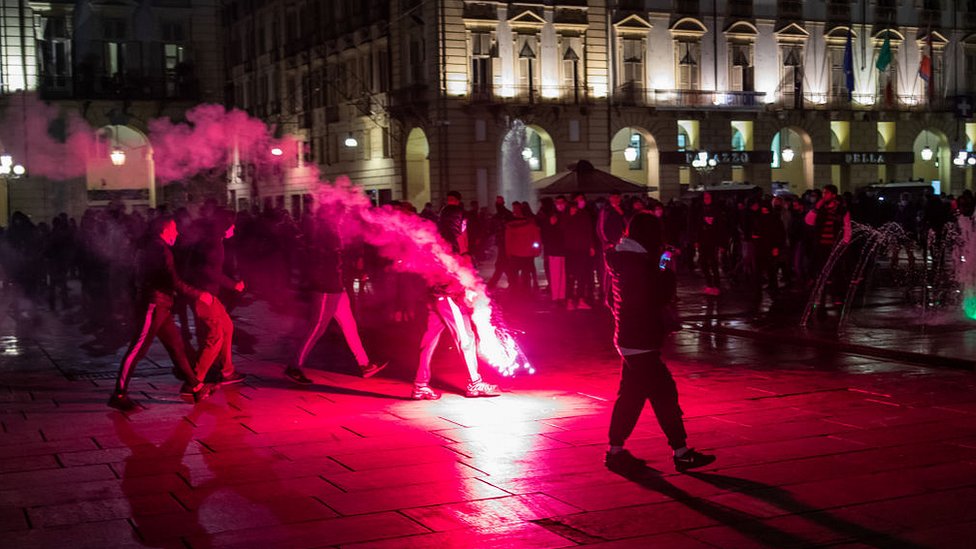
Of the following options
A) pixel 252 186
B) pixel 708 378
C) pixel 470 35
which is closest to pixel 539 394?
pixel 708 378

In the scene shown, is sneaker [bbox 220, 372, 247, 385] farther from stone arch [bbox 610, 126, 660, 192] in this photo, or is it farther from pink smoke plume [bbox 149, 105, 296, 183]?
stone arch [bbox 610, 126, 660, 192]

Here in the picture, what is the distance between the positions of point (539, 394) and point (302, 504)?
13.0 feet

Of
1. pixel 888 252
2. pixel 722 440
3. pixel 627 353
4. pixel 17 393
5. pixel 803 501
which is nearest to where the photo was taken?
pixel 803 501

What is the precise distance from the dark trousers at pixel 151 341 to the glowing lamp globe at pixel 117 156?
21.9 m

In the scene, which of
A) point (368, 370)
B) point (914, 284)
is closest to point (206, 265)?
point (368, 370)

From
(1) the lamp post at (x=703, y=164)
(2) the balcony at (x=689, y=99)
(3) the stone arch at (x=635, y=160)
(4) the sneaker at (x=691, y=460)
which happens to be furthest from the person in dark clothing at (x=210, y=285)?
(3) the stone arch at (x=635, y=160)

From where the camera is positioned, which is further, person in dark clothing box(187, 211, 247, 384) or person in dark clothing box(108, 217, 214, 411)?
person in dark clothing box(187, 211, 247, 384)

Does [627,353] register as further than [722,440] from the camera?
No

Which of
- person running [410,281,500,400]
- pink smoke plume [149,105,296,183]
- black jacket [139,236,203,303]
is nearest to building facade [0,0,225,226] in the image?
pink smoke plume [149,105,296,183]

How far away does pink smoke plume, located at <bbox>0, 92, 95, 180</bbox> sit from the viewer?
89.0 ft

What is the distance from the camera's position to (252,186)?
1425 inches

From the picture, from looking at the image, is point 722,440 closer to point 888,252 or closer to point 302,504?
point 302,504

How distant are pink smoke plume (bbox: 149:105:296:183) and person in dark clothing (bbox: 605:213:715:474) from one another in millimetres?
20561

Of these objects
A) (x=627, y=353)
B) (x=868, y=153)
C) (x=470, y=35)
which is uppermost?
(x=470, y=35)
